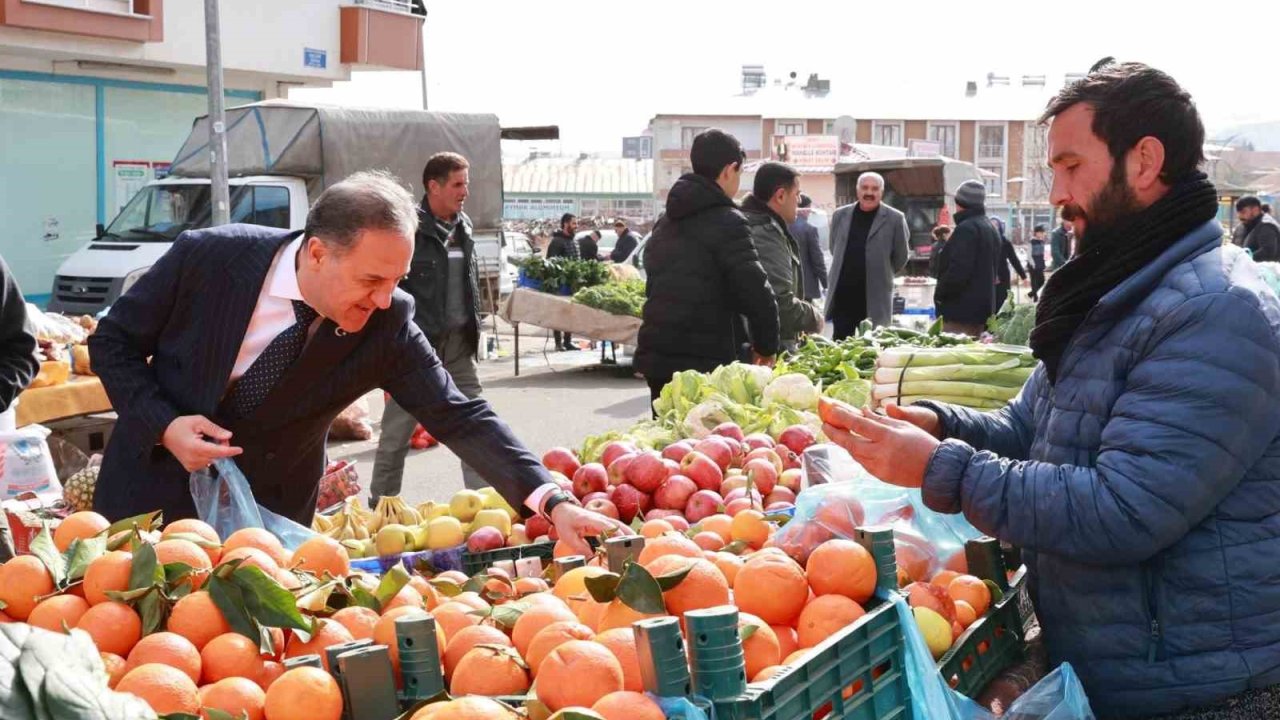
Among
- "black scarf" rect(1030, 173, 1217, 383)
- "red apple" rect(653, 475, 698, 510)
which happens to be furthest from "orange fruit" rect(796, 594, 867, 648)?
"red apple" rect(653, 475, 698, 510)

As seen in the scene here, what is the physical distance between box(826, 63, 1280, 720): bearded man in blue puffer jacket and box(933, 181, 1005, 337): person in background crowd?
867 centimetres

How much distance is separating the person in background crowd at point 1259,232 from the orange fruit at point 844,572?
46.5 ft

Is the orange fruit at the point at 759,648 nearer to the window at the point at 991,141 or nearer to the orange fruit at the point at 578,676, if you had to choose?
the orange fruit at the point at 578,676

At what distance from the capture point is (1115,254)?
8.43 feet

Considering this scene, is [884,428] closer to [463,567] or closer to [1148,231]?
[1148,231]

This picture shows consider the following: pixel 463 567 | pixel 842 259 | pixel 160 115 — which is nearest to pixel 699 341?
pixel 463 567

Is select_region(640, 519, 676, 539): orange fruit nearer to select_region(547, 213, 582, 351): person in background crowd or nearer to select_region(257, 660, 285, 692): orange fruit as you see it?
select_region(257, 660, 285, 692): orange fruit

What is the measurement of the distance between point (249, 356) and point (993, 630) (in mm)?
2085

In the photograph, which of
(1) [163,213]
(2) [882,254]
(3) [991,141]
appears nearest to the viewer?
(2) [882,254]

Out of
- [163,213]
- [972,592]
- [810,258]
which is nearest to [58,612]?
[972,592]

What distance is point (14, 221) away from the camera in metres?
19.3

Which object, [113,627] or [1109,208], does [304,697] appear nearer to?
[113,627]

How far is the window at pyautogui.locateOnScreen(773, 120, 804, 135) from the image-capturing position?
246 feet

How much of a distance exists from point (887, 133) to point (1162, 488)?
7447 cm
